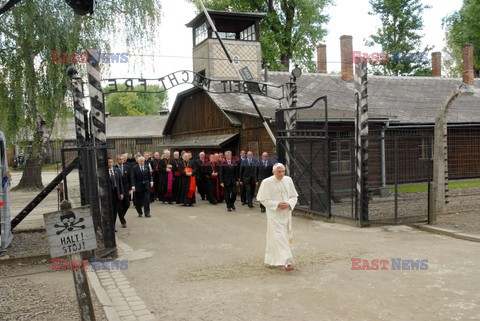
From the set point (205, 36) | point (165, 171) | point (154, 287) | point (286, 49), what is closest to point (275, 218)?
point (154, 287)

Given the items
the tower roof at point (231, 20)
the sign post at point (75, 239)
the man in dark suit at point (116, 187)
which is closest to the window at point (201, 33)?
the tower roof at point (231, 20)

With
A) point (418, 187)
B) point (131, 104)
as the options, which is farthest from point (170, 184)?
point (131, 104)

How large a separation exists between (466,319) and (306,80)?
70.3 feet

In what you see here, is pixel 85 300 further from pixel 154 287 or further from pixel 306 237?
pixel 306 237

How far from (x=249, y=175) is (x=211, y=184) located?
2234 millimetres

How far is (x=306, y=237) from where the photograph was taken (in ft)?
36.2

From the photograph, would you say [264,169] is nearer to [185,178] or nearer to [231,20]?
[185,178]

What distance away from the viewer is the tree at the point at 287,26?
3541 cm

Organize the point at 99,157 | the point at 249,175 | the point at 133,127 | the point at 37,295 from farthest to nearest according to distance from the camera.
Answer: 1. the point at 133,127
2. the point at 249,175
3. the point at 99,157
4. the point at 37,295

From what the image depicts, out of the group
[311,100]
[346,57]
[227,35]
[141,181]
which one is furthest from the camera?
[346,57]

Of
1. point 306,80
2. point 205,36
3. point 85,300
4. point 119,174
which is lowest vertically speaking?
point 85,300

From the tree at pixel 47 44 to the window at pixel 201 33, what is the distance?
17.7ft

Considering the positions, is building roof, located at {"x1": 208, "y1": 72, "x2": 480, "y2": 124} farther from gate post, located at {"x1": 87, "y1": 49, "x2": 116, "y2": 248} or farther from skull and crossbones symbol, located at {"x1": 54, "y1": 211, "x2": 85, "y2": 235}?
skull and crossbones symbol, located at {"x1": 54, "y1": 211, "x2": 85, "y2": 235}

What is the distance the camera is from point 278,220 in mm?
8445
